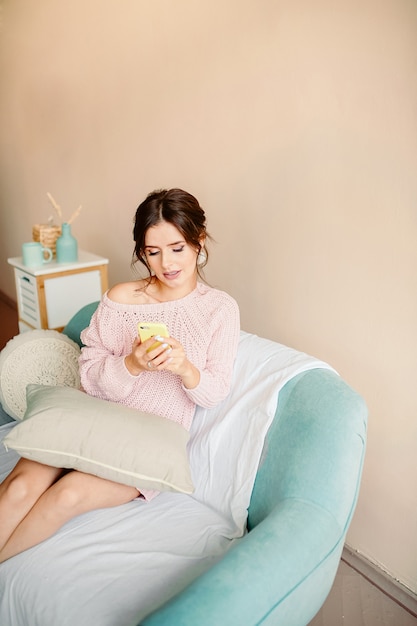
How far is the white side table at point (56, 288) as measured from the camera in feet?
8.23

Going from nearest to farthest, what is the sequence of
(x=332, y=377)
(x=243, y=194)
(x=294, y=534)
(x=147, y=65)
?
Result: (x=294, y=534), (x=332, y=377), (x=243, y=194), (x=147, y=65)

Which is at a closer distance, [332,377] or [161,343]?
[161,343]

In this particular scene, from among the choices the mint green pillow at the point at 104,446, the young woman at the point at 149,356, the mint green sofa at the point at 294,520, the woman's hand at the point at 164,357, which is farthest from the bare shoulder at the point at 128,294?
the mint green sofa at the point at 294,520

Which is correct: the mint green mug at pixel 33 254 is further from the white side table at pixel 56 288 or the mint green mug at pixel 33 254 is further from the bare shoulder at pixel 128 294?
the bare shoulder at pixel 128 294

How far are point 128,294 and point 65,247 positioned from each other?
3.40 feet

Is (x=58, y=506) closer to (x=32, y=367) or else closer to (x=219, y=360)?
(x=219, y=360)

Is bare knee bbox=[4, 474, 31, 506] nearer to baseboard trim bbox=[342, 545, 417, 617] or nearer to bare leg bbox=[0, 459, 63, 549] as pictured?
bare leg bbox=[0, 459, 63, 549]

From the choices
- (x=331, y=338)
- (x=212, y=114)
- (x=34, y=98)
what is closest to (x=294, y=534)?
(x=331, y=338)

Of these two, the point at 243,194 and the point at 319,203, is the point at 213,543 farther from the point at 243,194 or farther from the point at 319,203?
the point at 243,194

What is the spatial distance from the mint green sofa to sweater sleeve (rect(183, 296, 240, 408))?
0.18 meters

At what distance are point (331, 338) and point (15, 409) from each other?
3.73 feet

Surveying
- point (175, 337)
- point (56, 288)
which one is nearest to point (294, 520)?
point (175, 337)

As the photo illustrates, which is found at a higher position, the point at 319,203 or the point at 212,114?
the point at 212,114

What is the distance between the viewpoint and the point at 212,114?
2.11 metres
